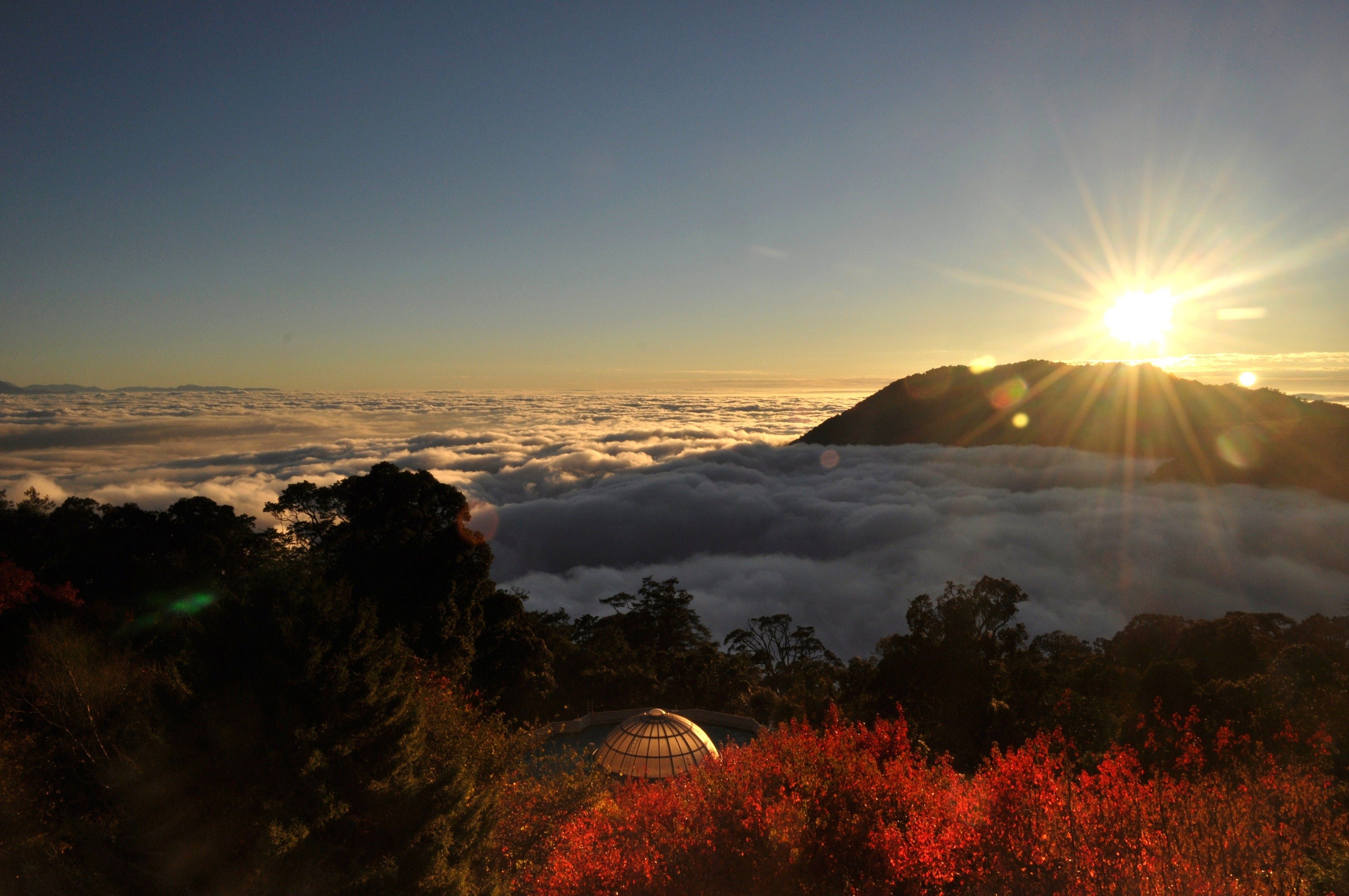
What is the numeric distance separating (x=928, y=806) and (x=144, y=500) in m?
103

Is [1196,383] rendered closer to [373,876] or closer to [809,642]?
[809,642]

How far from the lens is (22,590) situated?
25.1 meters

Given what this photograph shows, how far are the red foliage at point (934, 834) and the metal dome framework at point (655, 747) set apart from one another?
6.83 metres

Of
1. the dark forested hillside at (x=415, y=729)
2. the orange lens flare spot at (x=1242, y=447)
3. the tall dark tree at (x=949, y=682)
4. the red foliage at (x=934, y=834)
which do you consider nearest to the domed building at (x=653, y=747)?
the dark forested hillside at (x=415, y=729)

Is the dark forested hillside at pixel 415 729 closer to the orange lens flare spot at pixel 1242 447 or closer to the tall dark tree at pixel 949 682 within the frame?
the tall dark tree at pixel 949 682

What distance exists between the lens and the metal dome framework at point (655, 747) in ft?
73.0

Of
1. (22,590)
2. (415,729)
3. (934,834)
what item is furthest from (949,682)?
(22,590)

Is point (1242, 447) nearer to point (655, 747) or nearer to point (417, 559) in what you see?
point (655, 747)

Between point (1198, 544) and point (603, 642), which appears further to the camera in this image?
point (1198, 544)

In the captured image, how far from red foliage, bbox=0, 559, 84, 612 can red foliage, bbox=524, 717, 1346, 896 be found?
23.5 m

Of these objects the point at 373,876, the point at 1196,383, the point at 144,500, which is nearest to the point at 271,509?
the point at 373,876

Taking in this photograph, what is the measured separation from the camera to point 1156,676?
25.9 m

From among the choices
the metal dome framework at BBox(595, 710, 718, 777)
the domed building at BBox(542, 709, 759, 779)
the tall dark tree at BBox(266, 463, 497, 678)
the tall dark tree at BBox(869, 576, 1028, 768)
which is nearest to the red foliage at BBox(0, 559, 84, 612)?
the tall dark tree at BBox(266, 463, 497, 678)

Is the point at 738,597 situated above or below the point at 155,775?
below
